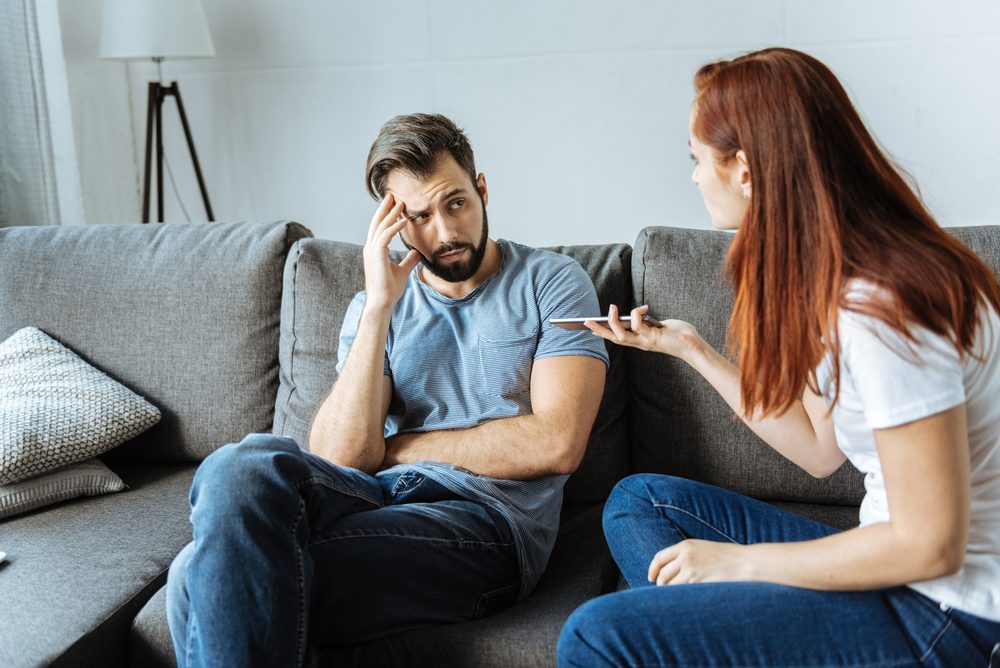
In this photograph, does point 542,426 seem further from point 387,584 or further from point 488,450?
point 387,584

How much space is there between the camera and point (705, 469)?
72.6 inches

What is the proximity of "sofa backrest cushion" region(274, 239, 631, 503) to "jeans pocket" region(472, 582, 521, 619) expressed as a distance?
43 centimetres

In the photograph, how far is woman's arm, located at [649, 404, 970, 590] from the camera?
99 centimetres

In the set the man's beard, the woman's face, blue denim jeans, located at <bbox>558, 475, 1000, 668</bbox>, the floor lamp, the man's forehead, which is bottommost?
blue denim jeans, located at <bbox>558, 475, 1000, 668</bbox>

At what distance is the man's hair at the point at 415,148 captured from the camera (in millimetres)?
1747

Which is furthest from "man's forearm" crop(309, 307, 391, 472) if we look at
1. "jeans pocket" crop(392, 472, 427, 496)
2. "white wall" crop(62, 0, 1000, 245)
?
"white wall" crop(62, 0, 1000, 245)

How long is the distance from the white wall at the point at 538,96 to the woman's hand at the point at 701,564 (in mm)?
1761

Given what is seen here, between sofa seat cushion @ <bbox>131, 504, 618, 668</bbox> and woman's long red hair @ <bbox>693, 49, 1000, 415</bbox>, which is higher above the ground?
woman's long red hair @ <bbox>693, 49, 1000, 415</bbox>

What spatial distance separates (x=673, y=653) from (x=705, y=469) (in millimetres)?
775

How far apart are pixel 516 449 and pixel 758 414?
0.42 m

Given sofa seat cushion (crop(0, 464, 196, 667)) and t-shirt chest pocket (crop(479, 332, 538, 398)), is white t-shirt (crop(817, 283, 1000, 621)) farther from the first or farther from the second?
sofa seat cushion (crop(0, 464, 196, 667))

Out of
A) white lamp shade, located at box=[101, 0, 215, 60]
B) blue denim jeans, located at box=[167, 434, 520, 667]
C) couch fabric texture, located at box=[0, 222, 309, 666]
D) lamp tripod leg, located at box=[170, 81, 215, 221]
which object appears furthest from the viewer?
lamp tripod leg, located at box=[170, 81, 215, 221]

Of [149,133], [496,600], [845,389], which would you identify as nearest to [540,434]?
[496,600]

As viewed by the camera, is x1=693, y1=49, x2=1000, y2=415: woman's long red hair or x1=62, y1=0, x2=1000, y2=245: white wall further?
x1=62, y1=0, x2=1000, y2=245: white wall
